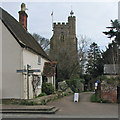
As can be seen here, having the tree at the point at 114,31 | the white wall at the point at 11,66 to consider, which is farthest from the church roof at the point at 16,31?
the tree at the point at 114,31

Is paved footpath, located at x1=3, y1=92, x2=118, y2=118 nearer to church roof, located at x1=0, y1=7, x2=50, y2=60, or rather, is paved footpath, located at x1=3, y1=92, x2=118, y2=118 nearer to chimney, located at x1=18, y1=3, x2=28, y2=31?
church roof, located at x1=0, y1=7, x2=50, y2=60

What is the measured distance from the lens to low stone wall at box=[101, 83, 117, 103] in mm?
15234

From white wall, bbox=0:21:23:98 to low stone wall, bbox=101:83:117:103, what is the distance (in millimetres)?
6628

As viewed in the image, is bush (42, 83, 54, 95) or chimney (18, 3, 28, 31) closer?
bush (42, 83, 54, 95)

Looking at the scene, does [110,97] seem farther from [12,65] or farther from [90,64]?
[90,64]

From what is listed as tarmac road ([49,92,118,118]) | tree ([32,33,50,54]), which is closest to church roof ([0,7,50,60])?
tarmac road ([49,92,118,118])

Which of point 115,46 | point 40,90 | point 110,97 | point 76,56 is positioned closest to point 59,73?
point 76,56

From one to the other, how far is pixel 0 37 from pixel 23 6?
8.93 meters

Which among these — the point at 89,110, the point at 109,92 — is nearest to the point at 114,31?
the point at 109,92

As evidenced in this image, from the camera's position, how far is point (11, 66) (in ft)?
50.0

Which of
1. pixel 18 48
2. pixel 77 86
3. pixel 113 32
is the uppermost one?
pixel 113 32

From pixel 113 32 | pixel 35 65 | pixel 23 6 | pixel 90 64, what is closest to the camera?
pixel 35 65

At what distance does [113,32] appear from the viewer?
32.5 m

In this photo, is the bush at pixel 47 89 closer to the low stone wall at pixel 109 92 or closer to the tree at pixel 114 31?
the low stone wall at pixel 109 92
